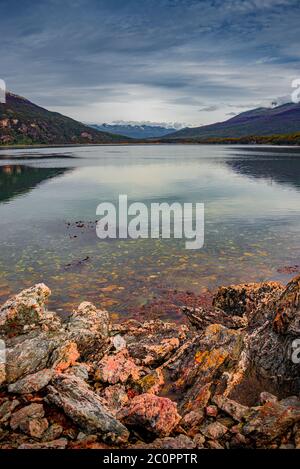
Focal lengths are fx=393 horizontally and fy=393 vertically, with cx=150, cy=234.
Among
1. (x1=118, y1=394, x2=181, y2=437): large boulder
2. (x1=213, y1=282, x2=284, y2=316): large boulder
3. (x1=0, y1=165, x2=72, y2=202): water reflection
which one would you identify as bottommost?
(x1=118, y1=394, x2=181, y2=437): large boulder

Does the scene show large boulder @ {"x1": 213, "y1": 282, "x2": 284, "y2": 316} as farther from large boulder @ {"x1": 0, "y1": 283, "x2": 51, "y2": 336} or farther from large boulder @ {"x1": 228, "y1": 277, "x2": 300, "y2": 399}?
large boulder @ {"x1": 0, "y1": 283, "x2": 51, "y2": 336}

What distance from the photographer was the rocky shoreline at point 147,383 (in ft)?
27.3

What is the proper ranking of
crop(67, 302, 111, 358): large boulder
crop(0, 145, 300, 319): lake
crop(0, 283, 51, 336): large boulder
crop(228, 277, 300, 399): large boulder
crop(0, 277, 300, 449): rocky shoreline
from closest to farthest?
crop(0, 277, 300, 449): rocky shoreline < crop(228, 277, 300, 399): large boulder < crop(67, 302, 111, 358): large boulder < crop(0, 283, 51, 336): large boulder < crop(0, 145, 300, 319): lake

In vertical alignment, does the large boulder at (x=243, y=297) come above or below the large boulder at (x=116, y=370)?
above

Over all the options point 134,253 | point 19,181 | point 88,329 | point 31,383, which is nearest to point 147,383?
point 31,383

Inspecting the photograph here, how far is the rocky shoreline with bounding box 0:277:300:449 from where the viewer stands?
27.3ft

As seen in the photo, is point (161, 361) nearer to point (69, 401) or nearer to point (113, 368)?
point (113, 368)

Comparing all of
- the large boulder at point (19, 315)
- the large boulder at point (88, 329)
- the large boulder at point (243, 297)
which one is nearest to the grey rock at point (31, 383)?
the large boulder at point (88, 329)

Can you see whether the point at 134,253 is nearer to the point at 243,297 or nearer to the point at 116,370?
the point at 243,297

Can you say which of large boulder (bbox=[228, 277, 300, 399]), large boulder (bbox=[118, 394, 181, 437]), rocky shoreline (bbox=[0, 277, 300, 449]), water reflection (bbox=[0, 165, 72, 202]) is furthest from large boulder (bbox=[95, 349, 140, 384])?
water reflection (bbox=[0, 165, 72, 202])

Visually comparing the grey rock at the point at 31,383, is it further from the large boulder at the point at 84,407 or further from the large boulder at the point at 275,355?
the large boulder at the point at 275,355

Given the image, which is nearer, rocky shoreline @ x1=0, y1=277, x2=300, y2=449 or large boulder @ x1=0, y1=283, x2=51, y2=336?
rocky shoreline @ x1=0, y1=277, x2=300, y2=449

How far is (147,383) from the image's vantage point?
10.4 metres
